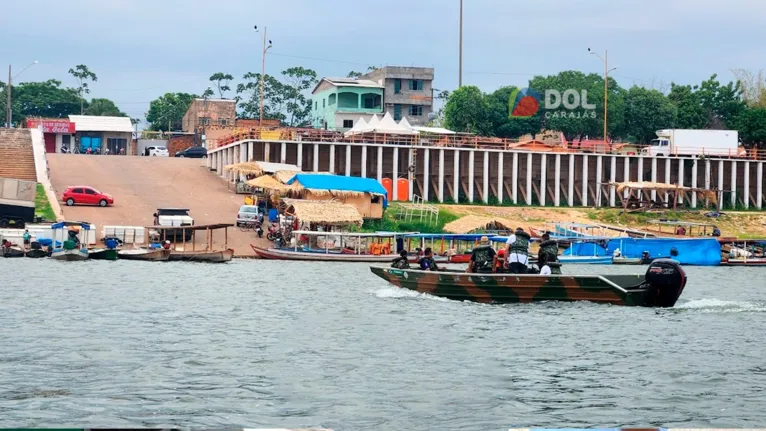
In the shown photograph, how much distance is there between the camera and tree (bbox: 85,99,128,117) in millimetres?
134625

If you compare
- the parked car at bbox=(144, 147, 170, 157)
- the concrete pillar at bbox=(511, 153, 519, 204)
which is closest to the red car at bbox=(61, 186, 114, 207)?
the concrete pillar at bbox=(511, 153, 519, 204)

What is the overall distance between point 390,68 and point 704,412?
9400 cm

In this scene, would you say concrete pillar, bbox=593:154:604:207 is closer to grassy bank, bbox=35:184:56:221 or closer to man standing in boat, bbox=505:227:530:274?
grassy bank, bbox=35:184:56:221

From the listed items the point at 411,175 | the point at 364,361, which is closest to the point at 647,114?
the point at 411,175

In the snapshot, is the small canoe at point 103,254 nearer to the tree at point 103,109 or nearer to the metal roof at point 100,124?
the metal roof at point 100,124

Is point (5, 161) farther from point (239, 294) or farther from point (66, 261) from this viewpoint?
point (239, 294)

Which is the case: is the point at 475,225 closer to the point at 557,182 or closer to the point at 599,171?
the point at 557,182

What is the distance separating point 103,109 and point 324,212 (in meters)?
87.7

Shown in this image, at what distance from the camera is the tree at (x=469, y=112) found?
98000 mm

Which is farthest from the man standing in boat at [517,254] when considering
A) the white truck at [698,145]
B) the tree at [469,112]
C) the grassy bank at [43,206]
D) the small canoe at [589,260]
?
the tree at [469,112]

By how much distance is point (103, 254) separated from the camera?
164 ft

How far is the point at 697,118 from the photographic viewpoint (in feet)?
342

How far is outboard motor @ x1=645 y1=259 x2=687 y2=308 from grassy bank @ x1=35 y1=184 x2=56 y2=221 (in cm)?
3573

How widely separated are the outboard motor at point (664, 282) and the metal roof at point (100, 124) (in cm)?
7760
